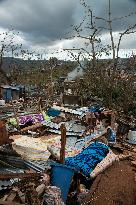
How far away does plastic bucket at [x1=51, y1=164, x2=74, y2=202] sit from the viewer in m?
9.43

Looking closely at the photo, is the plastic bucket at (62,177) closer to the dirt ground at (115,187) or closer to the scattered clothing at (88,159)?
the scattered clothing at (88,159)

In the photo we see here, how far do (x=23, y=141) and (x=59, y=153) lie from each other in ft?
7.23

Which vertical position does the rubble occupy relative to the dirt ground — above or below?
above

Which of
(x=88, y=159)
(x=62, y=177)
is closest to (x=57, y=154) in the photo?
(x=88, y=159)

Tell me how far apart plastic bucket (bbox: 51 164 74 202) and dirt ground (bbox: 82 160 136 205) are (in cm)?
72

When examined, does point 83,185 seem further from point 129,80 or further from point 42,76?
point 42,76

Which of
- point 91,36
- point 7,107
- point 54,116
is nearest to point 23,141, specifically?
point 54,116

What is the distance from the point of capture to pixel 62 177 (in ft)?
31.4

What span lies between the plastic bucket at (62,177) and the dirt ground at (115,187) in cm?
72

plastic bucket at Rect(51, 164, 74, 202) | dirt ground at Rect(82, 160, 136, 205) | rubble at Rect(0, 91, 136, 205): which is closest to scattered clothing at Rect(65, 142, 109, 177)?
rubble at Rect(0, 91, 136, 205)

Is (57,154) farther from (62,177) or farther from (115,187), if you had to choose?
(115,187)

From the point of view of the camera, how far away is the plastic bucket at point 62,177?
9427 millimetres

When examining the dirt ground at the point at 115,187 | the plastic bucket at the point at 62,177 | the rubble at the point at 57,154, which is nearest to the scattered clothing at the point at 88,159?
the rubble at the point at 57,154

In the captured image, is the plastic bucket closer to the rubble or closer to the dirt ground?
the rubble
